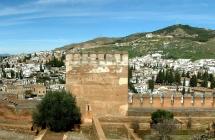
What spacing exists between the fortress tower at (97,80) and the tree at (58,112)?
0.55 meters

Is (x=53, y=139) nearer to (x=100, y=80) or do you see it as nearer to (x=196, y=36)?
(x=100, y=80)

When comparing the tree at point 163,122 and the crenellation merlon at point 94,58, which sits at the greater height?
the crenellation merlon at point 94,58

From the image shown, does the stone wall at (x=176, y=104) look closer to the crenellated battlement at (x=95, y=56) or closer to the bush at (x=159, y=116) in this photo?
the bush at (x=159, y=116)

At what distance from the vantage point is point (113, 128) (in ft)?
59.6

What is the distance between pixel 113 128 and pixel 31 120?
12.6 ft

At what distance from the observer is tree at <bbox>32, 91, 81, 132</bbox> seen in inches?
715

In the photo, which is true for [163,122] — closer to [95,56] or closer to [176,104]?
[176,104]

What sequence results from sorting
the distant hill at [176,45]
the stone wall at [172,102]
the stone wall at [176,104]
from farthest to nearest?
1. the distant hill at [176,45]
2. the stone wall at [172,102]
3. the stone wall at [176,104]

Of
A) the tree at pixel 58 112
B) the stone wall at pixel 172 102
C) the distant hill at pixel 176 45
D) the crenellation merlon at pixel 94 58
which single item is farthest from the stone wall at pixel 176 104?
the distant hill at pixel 176 45

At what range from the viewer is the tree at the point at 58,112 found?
59.6 ft

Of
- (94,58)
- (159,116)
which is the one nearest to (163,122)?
(159,116)

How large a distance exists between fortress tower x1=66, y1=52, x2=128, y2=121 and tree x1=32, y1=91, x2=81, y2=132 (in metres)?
0.55

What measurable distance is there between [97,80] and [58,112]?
205 cm

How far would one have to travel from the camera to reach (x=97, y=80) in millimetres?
18844
